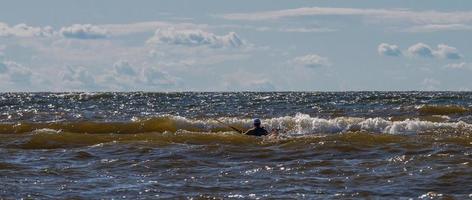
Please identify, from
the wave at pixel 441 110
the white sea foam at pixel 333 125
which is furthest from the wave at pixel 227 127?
the wave at pixel 441 110

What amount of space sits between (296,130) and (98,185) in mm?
17687

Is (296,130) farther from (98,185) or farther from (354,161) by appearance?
(98,185)

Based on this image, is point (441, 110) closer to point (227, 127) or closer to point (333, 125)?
point (333, 125)

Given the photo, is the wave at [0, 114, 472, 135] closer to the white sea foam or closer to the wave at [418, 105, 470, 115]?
the white sea foam

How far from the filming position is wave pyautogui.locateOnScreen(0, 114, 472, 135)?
99.8 feet

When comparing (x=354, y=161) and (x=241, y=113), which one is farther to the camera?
(x=241, y=113)

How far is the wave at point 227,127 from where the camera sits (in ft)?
99.8

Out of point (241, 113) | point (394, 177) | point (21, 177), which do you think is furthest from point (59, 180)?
point (241, 113)

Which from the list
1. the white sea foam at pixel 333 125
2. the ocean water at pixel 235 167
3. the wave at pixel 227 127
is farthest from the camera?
the wave at pixel 227 127

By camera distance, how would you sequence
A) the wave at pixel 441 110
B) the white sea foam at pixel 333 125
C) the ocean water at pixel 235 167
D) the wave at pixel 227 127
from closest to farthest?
the ocean water at pixel 235 167 < the white sea foam at pixel 333 125 < the wave at pixel 227 127 < the wave at pixel 441 110

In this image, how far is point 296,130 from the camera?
3181cm

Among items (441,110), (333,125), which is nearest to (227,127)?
(333,125)

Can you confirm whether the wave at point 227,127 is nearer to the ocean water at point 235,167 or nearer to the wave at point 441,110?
the ocean water at point 235,167

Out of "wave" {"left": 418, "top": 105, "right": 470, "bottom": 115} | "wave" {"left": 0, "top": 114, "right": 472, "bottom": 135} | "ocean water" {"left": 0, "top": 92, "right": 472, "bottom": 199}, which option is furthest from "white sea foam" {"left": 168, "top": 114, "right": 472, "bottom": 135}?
"wave" {"left": 418, "top": 105, "right": 470, "bottom": 115}
